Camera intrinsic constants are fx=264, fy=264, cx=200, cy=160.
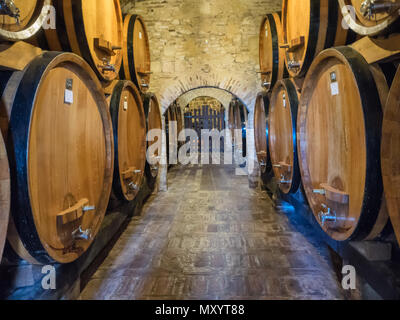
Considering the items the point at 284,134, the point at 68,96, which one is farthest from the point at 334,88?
the point at 68,96

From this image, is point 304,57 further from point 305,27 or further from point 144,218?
point 144,218

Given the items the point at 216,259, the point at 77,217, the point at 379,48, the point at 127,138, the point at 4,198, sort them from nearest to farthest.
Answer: the point at 4,198 → the point at 379,48 → the point at 77,217 → the point at 216,259 → the point at 127,138

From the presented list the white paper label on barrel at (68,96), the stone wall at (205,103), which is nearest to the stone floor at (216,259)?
the white paper label on barrel at (68,96)

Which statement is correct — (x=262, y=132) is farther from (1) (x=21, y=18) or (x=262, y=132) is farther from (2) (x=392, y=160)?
(1) (x=21, y=18)

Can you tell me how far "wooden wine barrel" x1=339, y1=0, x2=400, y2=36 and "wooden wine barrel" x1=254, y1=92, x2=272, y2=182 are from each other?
6.89 feet

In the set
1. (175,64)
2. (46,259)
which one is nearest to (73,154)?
(46,259)

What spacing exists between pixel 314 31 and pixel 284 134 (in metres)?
1.14

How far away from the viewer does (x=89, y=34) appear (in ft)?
6.50

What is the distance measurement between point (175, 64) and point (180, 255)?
150 inches

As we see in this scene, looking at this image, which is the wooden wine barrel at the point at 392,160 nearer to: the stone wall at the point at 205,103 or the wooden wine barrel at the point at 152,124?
the wooden wine barrel at the point at 152,124

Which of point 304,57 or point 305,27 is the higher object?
point 305,27

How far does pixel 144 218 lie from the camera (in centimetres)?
370

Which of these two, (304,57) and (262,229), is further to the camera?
(262,229)

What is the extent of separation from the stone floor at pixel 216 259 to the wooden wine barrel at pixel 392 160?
1005 mm
